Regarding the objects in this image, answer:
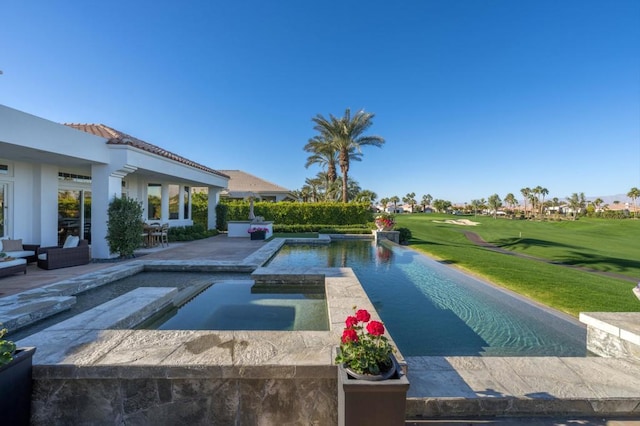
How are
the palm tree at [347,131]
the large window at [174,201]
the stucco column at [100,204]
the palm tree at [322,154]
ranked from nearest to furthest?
1. the stucco column at [100,204]
2. the large window at [174,201]
3. the palm tree at [347,131]
4. the palm tree at [322,154]

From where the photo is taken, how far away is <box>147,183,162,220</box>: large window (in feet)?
50.2

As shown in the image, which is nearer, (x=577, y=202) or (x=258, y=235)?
(x=258, y=235)

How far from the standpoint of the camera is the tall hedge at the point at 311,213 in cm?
2344

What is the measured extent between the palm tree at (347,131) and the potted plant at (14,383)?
23.0 m

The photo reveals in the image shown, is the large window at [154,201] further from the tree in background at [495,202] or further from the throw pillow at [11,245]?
the tree in background at [495,202]

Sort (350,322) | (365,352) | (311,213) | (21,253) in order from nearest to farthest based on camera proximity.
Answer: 1. (365,352)
2. (350,322)
3. (21,253)
4. (311,213)

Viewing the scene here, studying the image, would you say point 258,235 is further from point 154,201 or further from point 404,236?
point 404,236

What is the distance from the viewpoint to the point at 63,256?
784 centimetres

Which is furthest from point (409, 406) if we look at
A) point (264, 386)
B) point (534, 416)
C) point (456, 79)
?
point (456, 79)

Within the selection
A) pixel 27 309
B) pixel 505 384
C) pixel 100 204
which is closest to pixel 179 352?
pixel 505 384

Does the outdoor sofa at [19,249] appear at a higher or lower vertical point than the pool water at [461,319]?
higher

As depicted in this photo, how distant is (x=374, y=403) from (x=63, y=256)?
9463 mm

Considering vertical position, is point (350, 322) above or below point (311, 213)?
below

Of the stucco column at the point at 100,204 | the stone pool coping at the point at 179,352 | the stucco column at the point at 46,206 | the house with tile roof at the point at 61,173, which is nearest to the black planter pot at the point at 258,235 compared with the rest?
the house with tile roof at the point at 61,173
